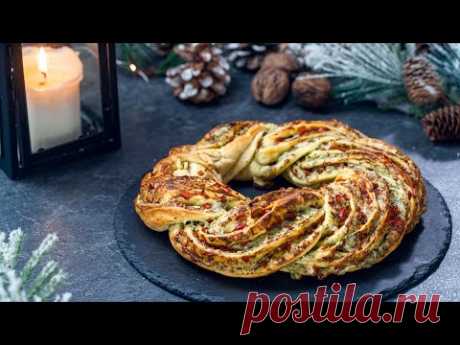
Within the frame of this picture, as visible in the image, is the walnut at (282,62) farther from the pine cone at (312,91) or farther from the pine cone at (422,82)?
the pine cone at (422,82)

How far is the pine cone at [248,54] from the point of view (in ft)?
10.0

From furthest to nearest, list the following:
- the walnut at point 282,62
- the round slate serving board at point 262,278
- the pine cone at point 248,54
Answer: the pine cone at point 248,54 → the walnut at point 282,62 → the round slate serving board at point 262,278

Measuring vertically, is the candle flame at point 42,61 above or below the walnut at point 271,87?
→ above

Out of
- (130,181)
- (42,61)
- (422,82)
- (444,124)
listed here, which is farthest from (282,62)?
(42,61)

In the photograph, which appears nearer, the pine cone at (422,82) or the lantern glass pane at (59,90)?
the lantern glass pane at (59,90)

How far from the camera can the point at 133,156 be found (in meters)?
2.60

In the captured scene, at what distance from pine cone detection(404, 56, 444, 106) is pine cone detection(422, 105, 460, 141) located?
0.07 metres

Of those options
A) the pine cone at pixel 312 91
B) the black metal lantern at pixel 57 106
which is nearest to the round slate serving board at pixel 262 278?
the black metal lantern at pixel 57 106

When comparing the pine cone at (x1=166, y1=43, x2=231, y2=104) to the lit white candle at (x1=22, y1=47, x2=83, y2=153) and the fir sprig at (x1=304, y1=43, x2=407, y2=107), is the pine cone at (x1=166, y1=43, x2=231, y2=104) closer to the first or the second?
the fir sprig at (x1=304, y1=43, x2=407, y2=107)

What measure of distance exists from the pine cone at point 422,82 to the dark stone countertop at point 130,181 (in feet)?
0.30

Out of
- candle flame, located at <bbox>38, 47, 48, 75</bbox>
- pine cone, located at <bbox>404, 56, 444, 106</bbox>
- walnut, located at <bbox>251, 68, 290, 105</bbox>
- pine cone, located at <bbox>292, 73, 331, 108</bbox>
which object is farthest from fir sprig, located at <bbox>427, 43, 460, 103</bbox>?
candle flame, located at <bbox>38, 47, 48, 75</bbox>

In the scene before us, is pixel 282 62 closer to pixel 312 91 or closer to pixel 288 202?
pixel 312 91
